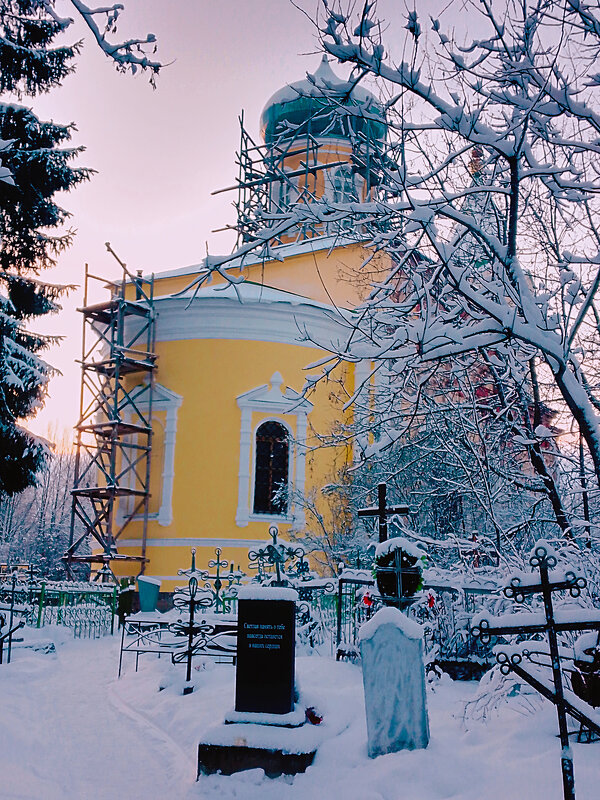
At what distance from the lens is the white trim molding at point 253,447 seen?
1841 centimetres

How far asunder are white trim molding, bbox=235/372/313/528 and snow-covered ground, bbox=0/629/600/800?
8331mm

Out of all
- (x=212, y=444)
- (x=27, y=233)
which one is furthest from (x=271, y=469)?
(x=27, y=233)

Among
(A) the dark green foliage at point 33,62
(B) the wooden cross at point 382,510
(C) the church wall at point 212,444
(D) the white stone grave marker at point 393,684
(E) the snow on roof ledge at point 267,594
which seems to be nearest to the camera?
(D) the white stone grave marker at point 393,684

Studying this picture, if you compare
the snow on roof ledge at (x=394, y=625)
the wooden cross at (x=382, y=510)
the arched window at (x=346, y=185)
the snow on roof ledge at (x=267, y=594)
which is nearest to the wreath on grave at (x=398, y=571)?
the wooden cross at (x=382, y=510)

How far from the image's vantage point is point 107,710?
888 centimetres

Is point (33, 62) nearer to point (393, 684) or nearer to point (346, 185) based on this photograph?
point (346, 185)

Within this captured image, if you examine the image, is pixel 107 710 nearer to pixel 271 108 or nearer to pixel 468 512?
pixel 468 512

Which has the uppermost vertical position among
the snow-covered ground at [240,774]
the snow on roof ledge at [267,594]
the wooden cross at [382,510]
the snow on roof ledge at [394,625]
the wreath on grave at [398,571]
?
the wooden cross at [382,510]

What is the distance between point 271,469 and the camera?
755 inches

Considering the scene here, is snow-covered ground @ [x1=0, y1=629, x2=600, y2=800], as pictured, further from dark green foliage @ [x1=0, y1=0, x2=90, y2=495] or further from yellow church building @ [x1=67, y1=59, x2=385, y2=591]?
yellow church building @ [x1=67, y1=59, x2=385, y2=591]

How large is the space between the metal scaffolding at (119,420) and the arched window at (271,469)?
8.58 feet

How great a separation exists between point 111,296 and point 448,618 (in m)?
14.2

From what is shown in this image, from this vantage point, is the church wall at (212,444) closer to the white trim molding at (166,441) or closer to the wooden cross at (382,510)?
the white trim molding at (166,441)

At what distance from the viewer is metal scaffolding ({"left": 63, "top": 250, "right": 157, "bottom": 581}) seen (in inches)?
739
